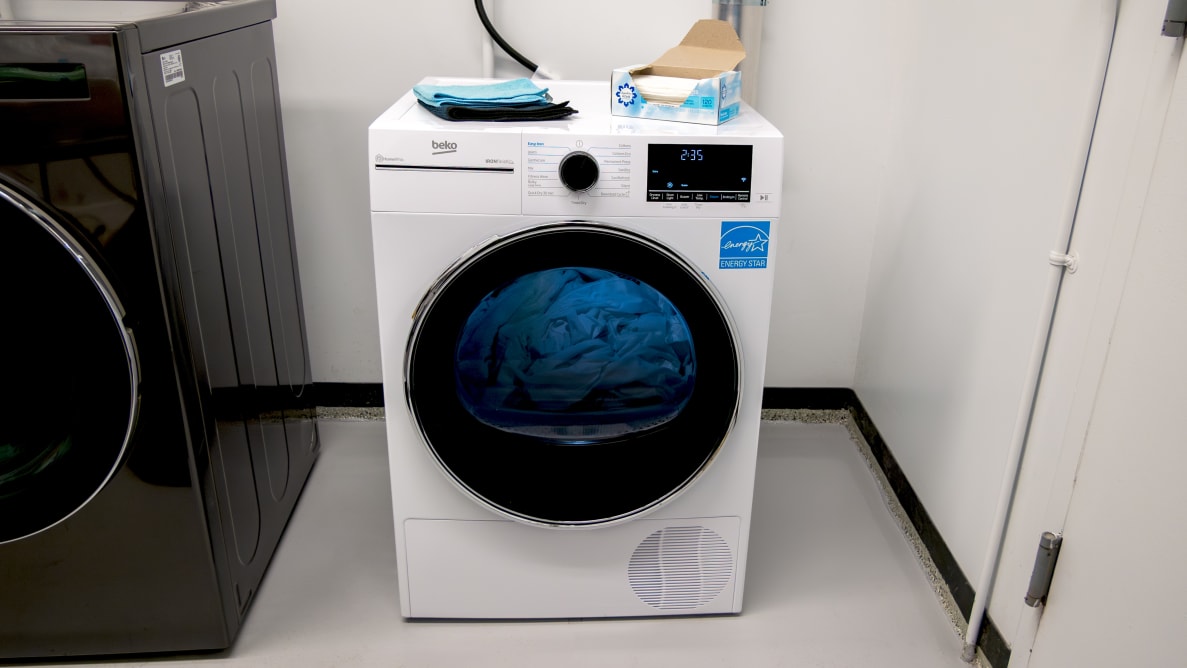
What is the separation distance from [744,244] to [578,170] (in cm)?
30

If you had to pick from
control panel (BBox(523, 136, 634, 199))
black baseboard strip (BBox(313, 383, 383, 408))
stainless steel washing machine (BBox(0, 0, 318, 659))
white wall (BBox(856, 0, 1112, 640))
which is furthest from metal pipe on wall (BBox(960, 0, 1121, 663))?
black baseboard strip (BBox(313, 383, 383, 408))

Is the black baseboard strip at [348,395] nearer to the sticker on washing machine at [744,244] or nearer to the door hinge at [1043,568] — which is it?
the sticker on washing machine at [744,244]

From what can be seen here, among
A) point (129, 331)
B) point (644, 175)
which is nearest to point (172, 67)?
point (129, 331)

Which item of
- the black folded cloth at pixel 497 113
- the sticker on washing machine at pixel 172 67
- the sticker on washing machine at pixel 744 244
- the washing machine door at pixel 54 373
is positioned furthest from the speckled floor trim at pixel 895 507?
the sticker on washing machine at pixel 172 67

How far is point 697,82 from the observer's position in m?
1.50

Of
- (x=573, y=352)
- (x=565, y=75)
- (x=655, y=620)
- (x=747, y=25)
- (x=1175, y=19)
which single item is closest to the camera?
(x=1175, y=19)

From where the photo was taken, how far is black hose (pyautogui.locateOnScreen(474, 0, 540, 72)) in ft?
6.69

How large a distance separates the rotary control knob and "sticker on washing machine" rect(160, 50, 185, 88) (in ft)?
2.01

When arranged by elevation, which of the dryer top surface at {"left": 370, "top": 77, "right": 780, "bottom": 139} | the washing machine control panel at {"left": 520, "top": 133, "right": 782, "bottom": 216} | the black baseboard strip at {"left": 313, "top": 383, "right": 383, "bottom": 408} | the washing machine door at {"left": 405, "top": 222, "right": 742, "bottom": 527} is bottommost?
the black baseboard strip at {"left": 313, "top": 383, "right": 383, "bottom": 408}

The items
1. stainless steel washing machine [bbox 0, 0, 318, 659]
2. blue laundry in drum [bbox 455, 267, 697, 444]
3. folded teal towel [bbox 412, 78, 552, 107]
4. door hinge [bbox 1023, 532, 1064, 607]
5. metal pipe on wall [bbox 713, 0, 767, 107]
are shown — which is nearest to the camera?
stainless steel washing machine [bbox 0, 0, 318, 659]

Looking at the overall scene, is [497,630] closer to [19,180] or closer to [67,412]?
[67,412]

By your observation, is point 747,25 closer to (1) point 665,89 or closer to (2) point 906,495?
(1) point 665,89

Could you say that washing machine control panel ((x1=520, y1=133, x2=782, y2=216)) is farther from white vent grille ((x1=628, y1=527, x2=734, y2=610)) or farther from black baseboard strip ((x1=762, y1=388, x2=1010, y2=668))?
black baseboard strip ((x1=762, y1=388, x2=1010, y2=668))

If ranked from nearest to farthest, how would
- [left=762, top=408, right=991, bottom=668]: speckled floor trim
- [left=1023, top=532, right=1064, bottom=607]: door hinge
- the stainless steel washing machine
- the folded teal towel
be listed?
the stainless steel washing machine < [left=1023, top=532, right=1064, bottom=607]: door hinge < the folded teal towel < [left=762, top=408, right=991, bottom=668]: speckled floor trim
